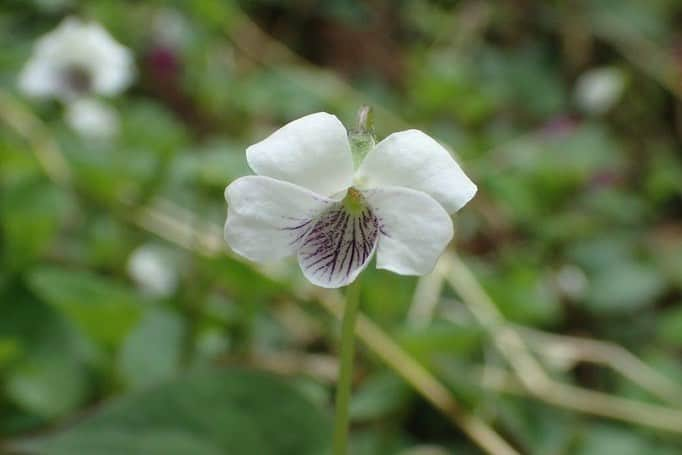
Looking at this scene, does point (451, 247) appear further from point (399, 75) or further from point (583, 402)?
point (399, 75)

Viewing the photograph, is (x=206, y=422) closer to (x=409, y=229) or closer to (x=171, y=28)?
(x=409, y=229)

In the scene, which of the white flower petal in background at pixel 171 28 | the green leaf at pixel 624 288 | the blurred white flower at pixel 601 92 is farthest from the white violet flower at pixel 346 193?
the blurred white flower at pixel 601 92

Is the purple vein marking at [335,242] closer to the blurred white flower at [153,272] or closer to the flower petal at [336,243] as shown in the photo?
the flower petal at [336,243]

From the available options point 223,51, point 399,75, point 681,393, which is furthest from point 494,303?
point 399,75

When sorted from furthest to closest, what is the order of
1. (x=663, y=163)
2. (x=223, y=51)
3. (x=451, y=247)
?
(x=223, y=51), (x=663, y=163), (x=451, y=247)

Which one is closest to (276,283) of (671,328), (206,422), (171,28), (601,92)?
(206,422)

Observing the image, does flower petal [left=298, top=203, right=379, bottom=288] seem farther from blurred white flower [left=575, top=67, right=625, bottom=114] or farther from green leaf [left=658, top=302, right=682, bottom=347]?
blurred white flower [left=575, top=67, right=625, bottom=114]

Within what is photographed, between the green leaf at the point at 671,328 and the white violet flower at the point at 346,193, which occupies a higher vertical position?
the white violet flower at the point at 346,193
